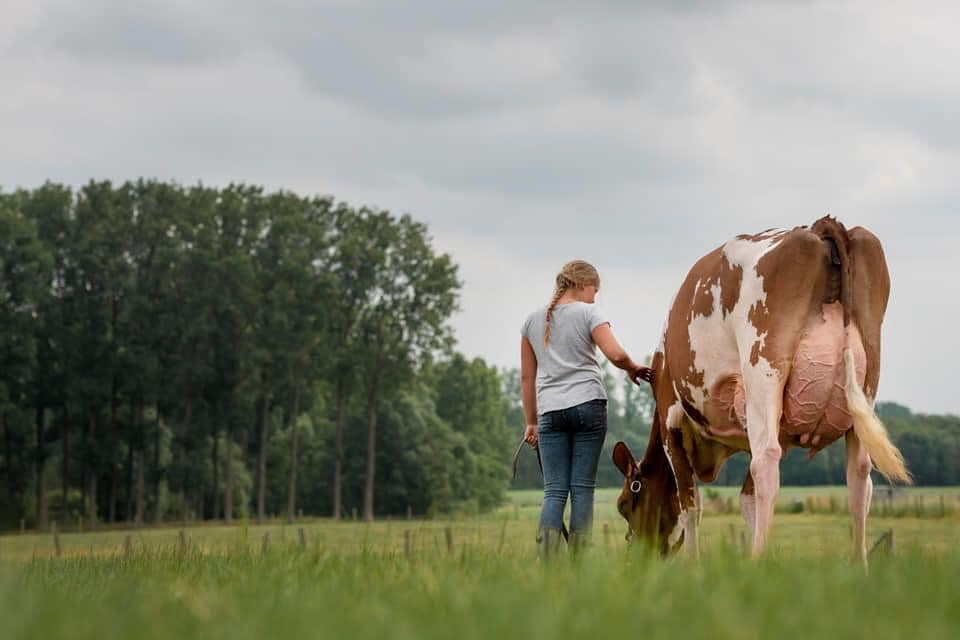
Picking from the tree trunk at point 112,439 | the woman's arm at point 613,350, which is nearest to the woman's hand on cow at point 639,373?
the woman's arm at point 613,350

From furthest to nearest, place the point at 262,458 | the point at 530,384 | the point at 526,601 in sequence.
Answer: the point at 262,458 → the point at 530,384 → the point at 526,601

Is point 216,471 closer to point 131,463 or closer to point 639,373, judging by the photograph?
point 131,463

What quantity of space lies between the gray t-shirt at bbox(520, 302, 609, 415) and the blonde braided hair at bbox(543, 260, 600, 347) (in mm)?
66

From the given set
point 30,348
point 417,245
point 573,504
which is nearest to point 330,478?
point 417,245

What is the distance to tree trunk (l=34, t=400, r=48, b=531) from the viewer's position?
6291 cm

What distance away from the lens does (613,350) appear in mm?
9781

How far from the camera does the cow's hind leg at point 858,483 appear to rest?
8.57 m

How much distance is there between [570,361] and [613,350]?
39cm

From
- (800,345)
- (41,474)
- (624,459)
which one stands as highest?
(800,345)

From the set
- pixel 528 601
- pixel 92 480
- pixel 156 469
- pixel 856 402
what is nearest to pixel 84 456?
pixel 92 480

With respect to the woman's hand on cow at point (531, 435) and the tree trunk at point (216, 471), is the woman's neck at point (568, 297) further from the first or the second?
the tree trunk at point (216, 471)

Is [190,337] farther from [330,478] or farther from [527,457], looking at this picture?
[527,457]

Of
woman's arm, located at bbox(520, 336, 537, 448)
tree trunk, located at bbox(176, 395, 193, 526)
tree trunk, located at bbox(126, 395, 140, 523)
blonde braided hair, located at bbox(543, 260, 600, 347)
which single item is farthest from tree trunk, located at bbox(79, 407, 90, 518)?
blonde braided hair, located at bbox(543, 260, 600, 347)

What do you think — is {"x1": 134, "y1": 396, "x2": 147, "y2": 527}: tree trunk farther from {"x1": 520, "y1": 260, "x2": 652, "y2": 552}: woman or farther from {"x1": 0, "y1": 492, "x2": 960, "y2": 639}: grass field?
{"x1": 0, "y1": 492, "x2": 960, "y2": 639}: grass field
